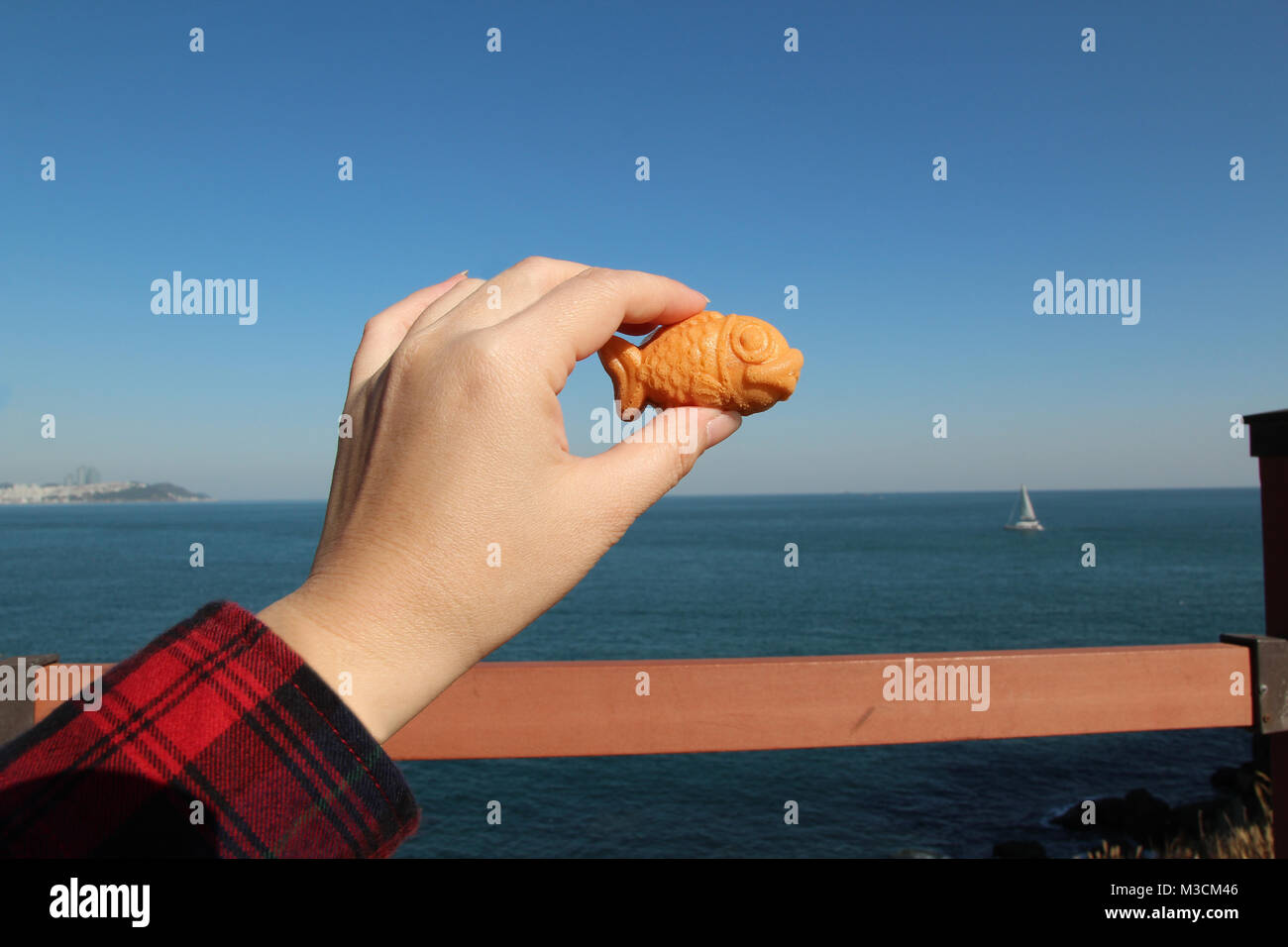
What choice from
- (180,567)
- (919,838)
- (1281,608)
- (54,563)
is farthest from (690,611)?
(54,563)

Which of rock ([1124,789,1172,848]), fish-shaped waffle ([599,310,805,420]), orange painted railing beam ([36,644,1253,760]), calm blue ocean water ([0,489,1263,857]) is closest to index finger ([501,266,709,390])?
fish-shaped waffle ([599,310,805,420])

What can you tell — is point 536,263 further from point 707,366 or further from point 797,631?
point 797,631

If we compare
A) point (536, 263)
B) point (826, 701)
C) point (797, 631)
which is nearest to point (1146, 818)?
point (826, 701)

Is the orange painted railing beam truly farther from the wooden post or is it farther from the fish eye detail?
the fish eye detail

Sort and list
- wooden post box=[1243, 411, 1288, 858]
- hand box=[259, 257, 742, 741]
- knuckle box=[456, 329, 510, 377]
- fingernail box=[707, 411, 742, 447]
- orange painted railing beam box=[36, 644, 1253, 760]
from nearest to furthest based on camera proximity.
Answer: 1. hand box=[259, 257, 742, 741]
2. knuckle box=[456, 329, 510, 377]
3. fingernail box=[707, 411, 742, 447]
4. orange painted railing beam box=[36, 644, 1253, 760]
5. wooden post box=[1243, 411, 1288, 858]

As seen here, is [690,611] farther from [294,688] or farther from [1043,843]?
[294,688]

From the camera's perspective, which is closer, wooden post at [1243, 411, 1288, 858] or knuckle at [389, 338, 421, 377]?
knuckle at [389, 338, 421, 377]

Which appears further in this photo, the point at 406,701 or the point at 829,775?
the point at 829,775
